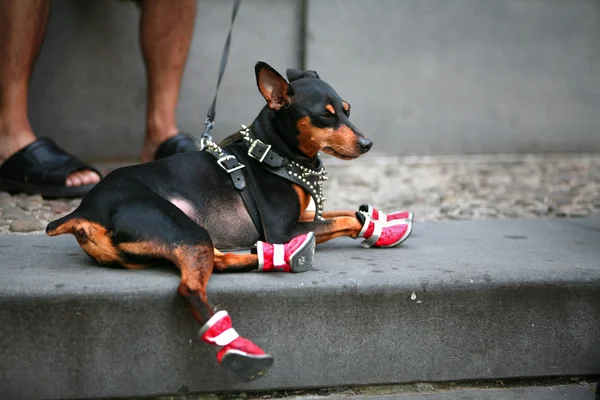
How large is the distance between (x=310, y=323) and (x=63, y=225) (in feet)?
2.50

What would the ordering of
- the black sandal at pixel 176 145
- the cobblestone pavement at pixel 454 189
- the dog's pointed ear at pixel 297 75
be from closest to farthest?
the dog's pointed ear at pixel 297 75 < the cobblestone pavement at pixel 454 189 < the black sandal at pixel 176 145

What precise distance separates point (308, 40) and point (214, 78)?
62 cm

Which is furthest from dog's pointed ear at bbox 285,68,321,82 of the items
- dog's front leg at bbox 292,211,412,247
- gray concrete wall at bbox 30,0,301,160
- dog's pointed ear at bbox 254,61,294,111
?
gray concrete wall at bbox 30,0,301,160

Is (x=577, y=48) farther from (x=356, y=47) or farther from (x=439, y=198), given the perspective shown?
(x=439, y=198)

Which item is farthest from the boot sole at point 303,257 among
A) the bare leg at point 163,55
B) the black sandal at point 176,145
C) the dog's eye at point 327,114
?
the bare leg at point 163,55

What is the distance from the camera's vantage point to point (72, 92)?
14.9 ft

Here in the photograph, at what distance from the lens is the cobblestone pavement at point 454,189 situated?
3.50 meters

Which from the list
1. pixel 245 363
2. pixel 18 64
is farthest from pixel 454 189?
pixel 245 363

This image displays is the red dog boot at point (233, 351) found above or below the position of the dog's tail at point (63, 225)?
below

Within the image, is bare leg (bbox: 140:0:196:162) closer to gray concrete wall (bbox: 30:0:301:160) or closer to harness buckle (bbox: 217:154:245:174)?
gray concrete wall (bbox: 30:0:301:160)

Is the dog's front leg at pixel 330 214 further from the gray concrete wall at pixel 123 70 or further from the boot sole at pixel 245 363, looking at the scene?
the gray concrete wall at pixel 123 70

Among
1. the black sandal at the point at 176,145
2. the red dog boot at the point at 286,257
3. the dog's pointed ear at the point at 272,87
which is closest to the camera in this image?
the red dog boot at the point at 286,257

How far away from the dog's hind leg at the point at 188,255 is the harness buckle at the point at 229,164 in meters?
0.31

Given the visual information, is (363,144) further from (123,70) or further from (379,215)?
(123,70)
